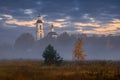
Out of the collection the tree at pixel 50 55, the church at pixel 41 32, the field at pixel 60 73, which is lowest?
the field at pixel 60 73

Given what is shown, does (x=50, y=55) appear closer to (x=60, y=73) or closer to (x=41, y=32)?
(x=60, y=73)

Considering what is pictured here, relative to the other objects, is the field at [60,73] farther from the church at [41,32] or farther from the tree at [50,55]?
the church at [41,32]

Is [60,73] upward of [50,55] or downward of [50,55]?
downward

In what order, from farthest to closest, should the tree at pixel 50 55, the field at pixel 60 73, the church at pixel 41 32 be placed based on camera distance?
the church at pixel 41 32
the tree at pixel 50 55
the field at pixel 60 73

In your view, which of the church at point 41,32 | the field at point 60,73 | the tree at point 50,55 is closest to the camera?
the field at point 60,73

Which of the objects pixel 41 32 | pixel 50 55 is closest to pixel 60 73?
pixel 50 55

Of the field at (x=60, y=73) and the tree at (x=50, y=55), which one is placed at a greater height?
the tree at (x=50, y=55)

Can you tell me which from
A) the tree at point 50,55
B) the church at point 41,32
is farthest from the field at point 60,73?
the church at point 41,32

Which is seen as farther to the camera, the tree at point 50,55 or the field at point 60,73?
the tree at point 50,55

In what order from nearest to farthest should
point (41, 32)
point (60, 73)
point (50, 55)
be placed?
point (60, 73) → point (50, 55) → point (41, 32)

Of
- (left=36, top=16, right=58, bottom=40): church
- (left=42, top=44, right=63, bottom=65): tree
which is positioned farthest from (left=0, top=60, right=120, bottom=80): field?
(left=36, top=16, right=58, bottom=40): church

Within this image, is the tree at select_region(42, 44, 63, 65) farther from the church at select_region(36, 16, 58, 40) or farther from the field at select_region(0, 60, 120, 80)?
the church at select_region(36, 16, 58, 40)

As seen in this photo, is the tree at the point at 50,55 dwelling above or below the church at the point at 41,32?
below

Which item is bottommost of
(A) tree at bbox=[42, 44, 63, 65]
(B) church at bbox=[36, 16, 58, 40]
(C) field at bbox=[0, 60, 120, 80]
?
(C) field at bbox=[0, 60, 120, 80]
